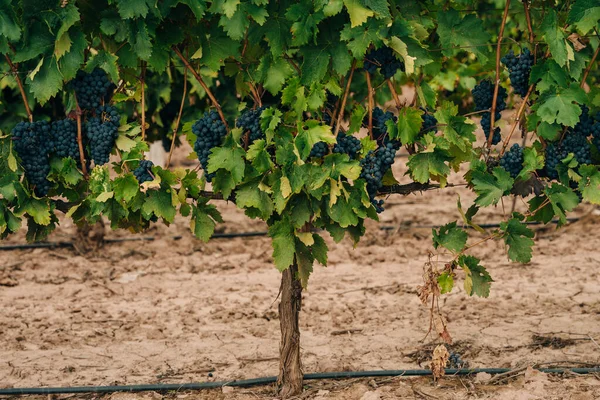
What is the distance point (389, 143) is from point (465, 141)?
13.8 inches

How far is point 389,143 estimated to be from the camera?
3861 mm

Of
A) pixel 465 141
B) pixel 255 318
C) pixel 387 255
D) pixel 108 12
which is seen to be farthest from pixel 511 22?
pixel 108 12

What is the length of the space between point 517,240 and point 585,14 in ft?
3.44

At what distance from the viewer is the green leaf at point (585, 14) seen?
3551mm

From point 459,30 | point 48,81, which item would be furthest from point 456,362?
point 48,81

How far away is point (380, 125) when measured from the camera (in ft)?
12.9

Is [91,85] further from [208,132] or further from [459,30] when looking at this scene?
[459,30]

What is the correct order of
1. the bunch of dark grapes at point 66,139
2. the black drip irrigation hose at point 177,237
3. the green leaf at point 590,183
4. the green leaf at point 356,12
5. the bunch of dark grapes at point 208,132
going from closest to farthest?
the green leaf at point 356,12
the green leaf at point 590,183
the bunch of dark grapes at point 208,132
the bunch of dark grapes at point 66,139
the black drip irrigation hose at point 177,237

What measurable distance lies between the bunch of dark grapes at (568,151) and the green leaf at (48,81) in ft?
7.53

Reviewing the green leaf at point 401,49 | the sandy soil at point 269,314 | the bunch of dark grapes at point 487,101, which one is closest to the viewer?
the green leaf at point 401,49

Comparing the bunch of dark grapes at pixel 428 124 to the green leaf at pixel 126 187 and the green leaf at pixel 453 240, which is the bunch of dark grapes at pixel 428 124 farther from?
the green leaf at pixel 126 187

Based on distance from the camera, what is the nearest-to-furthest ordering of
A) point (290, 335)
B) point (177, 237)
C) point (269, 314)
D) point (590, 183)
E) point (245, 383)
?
point (590, 183) → point (290, 335) → point (245, 383) → point (269, 314) → point (177, 237)

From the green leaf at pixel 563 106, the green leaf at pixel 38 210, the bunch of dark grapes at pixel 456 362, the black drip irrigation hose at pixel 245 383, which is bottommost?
the black drip irrigation hose at pixel 245 383

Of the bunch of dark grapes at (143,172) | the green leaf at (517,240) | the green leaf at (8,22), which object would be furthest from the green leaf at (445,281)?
the green leaf at (8,22)
